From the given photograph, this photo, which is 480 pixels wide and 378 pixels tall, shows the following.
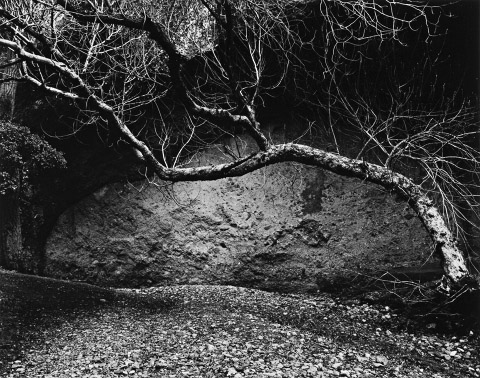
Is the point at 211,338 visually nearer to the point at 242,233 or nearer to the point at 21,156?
the point at 242,233

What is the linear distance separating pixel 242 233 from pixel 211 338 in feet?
8.48

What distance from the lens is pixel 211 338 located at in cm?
471

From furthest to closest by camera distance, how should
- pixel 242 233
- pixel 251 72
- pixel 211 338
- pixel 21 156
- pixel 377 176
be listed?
pixel 242 233
pixel 251 72
pixel 21 156
pixel 377 176
pixel 211 338

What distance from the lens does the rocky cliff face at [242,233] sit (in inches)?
271

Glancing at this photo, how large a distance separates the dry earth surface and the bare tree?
843mm

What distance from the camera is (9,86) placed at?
7.14m

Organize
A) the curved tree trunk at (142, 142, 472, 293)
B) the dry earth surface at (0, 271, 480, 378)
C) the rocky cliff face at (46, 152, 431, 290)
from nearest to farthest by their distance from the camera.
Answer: the dry earth surface at (0, 271, 480, 378) → the curved tree trunk at (142, 142, 472, 293) → the rocky cliff face at (46, 152, 431, 290)

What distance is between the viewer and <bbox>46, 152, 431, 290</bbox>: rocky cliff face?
6895mm

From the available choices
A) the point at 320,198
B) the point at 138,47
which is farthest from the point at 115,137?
the point at 320,198

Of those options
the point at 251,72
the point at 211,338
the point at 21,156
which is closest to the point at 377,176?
the point at 251,72

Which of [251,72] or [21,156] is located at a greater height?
[251,72]

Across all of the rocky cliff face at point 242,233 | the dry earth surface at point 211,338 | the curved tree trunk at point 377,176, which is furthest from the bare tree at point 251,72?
the dry earth surface at point 211,338

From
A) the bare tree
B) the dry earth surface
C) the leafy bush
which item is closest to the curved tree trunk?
the bare tree

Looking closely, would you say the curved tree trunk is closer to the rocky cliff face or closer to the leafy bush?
the rocky cliff face
